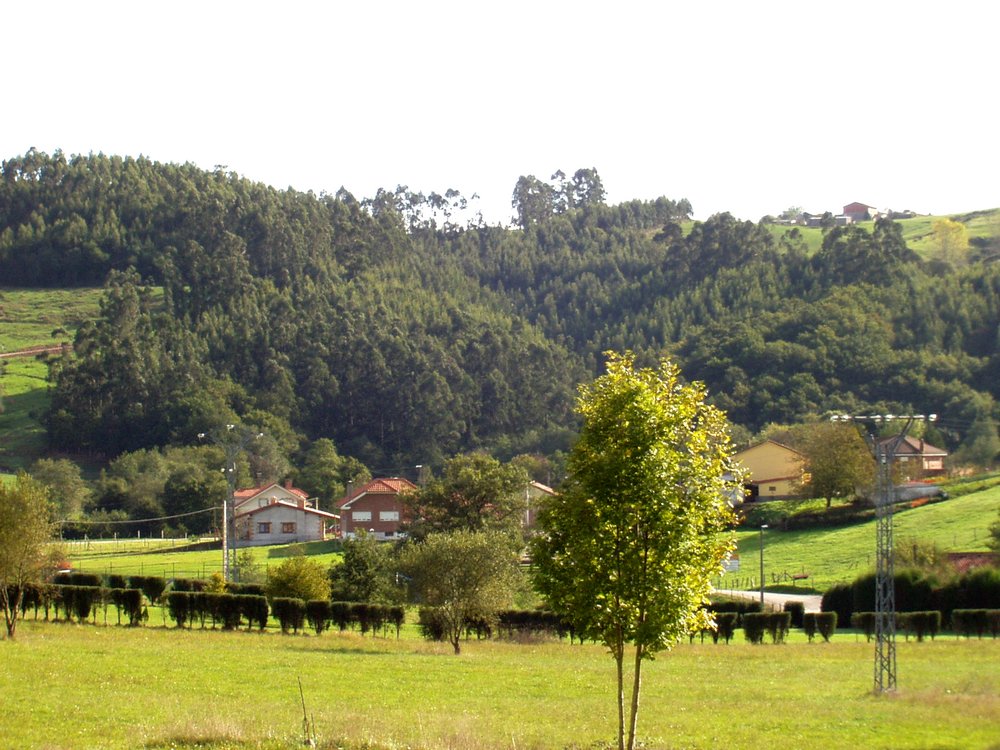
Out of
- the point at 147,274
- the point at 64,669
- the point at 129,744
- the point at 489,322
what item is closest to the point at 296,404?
the point at 489,322

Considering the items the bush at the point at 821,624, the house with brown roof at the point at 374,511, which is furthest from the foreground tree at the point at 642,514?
the house with brown roof at the point at 374,511

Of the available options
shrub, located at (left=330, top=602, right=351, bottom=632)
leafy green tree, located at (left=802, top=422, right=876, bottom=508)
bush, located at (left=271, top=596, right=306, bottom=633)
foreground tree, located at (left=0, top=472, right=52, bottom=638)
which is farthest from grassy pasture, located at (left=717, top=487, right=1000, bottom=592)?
foreground tree, located at (left=0, top=472, right=52, bottom=638)

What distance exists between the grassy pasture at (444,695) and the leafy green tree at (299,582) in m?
8.88

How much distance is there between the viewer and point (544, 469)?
115m

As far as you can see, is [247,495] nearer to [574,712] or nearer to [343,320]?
[343,320]

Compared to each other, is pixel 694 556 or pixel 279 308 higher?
A: pixel 279 308

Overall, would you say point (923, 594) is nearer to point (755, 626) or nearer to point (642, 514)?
point (755, 626)

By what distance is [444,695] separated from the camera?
2797 cm

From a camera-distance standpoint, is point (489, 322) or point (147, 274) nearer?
point (489, 322)

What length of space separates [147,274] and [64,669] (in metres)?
148

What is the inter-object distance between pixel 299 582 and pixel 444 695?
2330cm

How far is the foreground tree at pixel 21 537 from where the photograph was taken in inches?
1476

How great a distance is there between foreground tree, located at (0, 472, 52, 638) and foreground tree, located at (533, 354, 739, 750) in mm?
23668

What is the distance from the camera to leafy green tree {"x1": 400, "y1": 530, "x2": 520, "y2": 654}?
1806 inches
